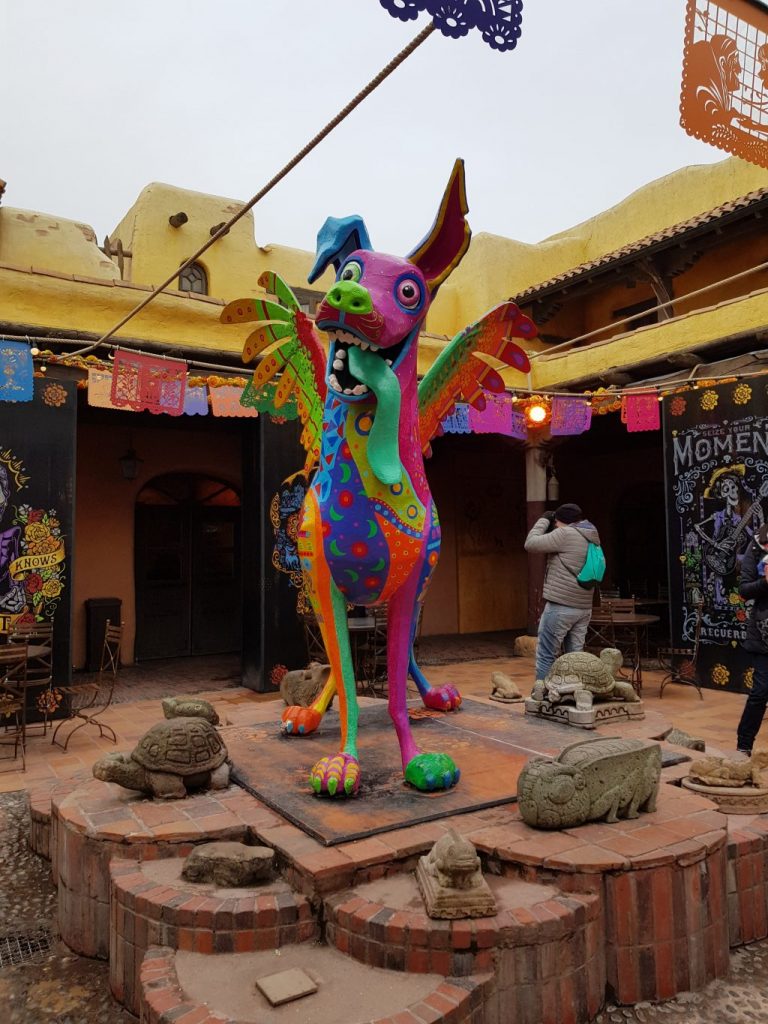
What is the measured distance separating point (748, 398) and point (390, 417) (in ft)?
19.6

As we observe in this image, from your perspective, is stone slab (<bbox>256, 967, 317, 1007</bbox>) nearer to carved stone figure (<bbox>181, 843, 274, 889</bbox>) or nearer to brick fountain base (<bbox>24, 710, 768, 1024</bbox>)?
brick fountain base (<bbox>24, 710, 768, 1024</bbox>)

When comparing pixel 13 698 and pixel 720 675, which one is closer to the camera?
pixel 13 698

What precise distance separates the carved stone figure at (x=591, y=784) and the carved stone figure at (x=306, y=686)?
2.20m

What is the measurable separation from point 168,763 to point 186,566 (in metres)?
7.61

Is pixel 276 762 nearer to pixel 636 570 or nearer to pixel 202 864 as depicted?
pixel 202 864

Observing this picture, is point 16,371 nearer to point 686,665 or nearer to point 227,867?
point 227,867

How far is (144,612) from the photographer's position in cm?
1034

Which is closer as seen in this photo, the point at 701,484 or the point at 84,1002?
the point at 84,1002

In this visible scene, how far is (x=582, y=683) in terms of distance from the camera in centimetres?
490

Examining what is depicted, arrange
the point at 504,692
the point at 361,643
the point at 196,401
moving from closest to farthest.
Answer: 1. the point at 504,692
2. the point at 196,401
3. the point at 361,643

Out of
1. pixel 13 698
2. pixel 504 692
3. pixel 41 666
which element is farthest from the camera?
pixel 41 666

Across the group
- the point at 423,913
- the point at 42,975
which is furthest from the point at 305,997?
the point at 42,975

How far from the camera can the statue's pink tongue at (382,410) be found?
3.29m

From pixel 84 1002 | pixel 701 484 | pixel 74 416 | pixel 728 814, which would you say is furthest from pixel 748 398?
pixel 84 1002
